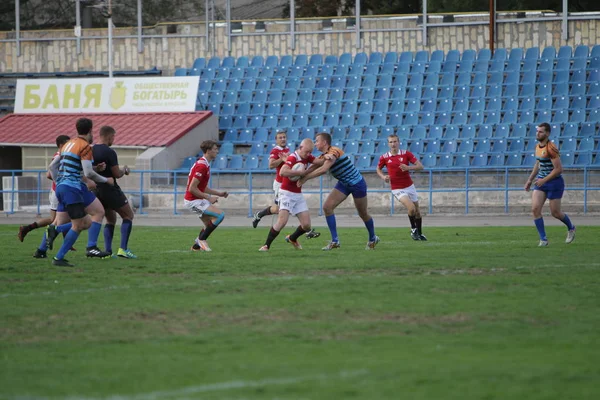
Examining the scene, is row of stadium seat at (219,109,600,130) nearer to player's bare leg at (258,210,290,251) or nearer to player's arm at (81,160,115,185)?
player's bare leg at (258,210,290,251)

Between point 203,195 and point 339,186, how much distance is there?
7.57ft

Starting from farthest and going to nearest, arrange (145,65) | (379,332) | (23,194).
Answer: (145,65) → (23,194) → (379,332)

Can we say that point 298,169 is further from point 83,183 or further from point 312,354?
point 312,354

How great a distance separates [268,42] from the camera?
40.0 meters

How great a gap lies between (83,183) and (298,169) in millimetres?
3826

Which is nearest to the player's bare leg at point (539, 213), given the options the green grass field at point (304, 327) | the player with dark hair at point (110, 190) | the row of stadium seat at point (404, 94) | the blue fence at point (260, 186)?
the green grass field at point (304, 327)

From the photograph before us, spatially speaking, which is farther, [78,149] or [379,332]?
[78,149]

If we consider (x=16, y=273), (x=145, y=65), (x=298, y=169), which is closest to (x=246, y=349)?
(x=16, y=273)

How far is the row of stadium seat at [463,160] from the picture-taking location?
3005 cm

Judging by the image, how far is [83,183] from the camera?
13.8 metres

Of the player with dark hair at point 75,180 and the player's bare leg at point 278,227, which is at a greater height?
the player with dark hair at point 75,180

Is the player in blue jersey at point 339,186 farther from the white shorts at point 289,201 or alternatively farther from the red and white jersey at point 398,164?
the red and white jersey at point 398,164

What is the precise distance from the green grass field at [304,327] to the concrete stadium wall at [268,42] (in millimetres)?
24022

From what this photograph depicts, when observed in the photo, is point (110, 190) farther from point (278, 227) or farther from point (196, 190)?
point (278, 227)
